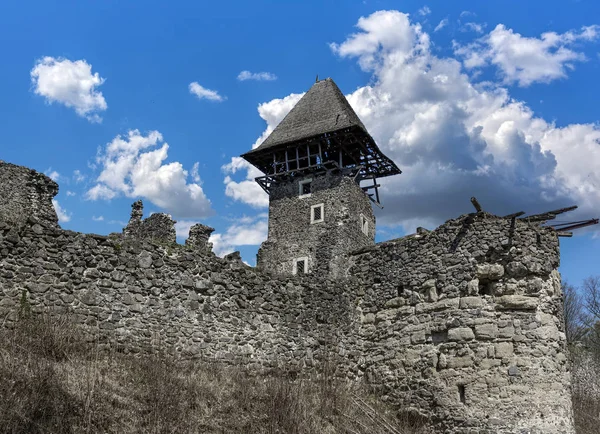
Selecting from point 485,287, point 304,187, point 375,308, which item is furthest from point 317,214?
point 485,287

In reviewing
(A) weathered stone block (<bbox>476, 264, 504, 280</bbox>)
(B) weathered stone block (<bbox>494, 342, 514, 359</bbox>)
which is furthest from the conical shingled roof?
(B) weathered stone block (<bbox>494, 342, 514, 359</bbox>)

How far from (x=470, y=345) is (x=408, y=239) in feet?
8.88

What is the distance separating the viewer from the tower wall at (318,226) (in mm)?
32844

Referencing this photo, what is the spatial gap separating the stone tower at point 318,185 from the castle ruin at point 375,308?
20070 millimetres

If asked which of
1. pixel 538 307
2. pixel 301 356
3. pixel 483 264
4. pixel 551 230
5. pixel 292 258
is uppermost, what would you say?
pixel 292 258

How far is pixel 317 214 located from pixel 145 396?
1051 inches

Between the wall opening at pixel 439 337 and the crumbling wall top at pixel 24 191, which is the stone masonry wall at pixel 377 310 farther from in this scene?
the crumbling wall top at pixel 24 191

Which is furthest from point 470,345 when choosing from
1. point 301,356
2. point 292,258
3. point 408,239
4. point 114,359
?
point 292,258

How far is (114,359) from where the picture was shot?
356 inches

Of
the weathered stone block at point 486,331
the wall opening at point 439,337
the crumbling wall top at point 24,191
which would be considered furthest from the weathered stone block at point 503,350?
the crumbling wall top at point 24,191

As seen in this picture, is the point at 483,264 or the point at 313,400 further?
the point at 483,264

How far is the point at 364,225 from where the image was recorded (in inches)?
1387

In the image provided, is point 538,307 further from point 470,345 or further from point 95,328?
point 95,328

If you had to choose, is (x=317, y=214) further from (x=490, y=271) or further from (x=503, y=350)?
(x=503, y=350)
